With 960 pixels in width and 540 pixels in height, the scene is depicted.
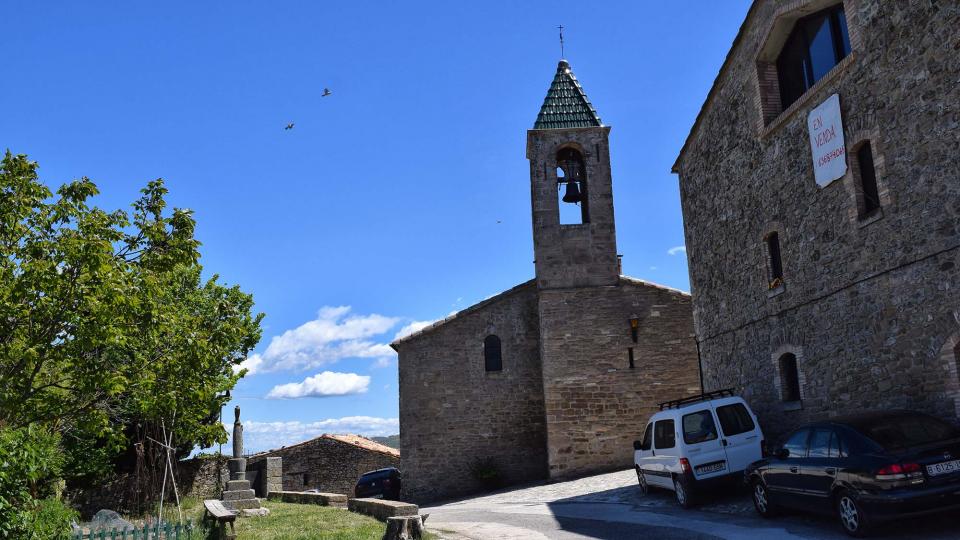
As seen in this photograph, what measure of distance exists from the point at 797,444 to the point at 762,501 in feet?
3.99

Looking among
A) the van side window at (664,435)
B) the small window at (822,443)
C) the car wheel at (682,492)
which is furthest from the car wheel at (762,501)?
the van side window at (664,435)

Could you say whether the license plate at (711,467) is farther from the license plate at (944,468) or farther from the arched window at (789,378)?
the license plate at (944,468)

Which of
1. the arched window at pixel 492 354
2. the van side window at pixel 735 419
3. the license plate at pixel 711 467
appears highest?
the arched window at pixel 492 354

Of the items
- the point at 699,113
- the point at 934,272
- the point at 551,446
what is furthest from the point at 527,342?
the point at 934,272

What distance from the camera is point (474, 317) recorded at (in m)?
22.8

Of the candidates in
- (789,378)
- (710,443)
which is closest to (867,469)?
(710,443)

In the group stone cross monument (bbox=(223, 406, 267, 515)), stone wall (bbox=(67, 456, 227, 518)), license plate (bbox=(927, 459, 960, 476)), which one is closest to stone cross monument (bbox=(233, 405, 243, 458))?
stone cross monument (bbox=(223, 406, 267, 515))

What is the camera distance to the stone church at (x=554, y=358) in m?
21.3

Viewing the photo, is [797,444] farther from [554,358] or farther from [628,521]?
[554,358]

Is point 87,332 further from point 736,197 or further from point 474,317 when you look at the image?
point 474,317

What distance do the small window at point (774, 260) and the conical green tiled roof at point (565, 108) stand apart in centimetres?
984

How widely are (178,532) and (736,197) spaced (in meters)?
12.0

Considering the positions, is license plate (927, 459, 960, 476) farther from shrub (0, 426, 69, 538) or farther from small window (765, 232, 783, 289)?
shrub (0, 426, 69, 538)

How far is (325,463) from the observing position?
2933 cm
